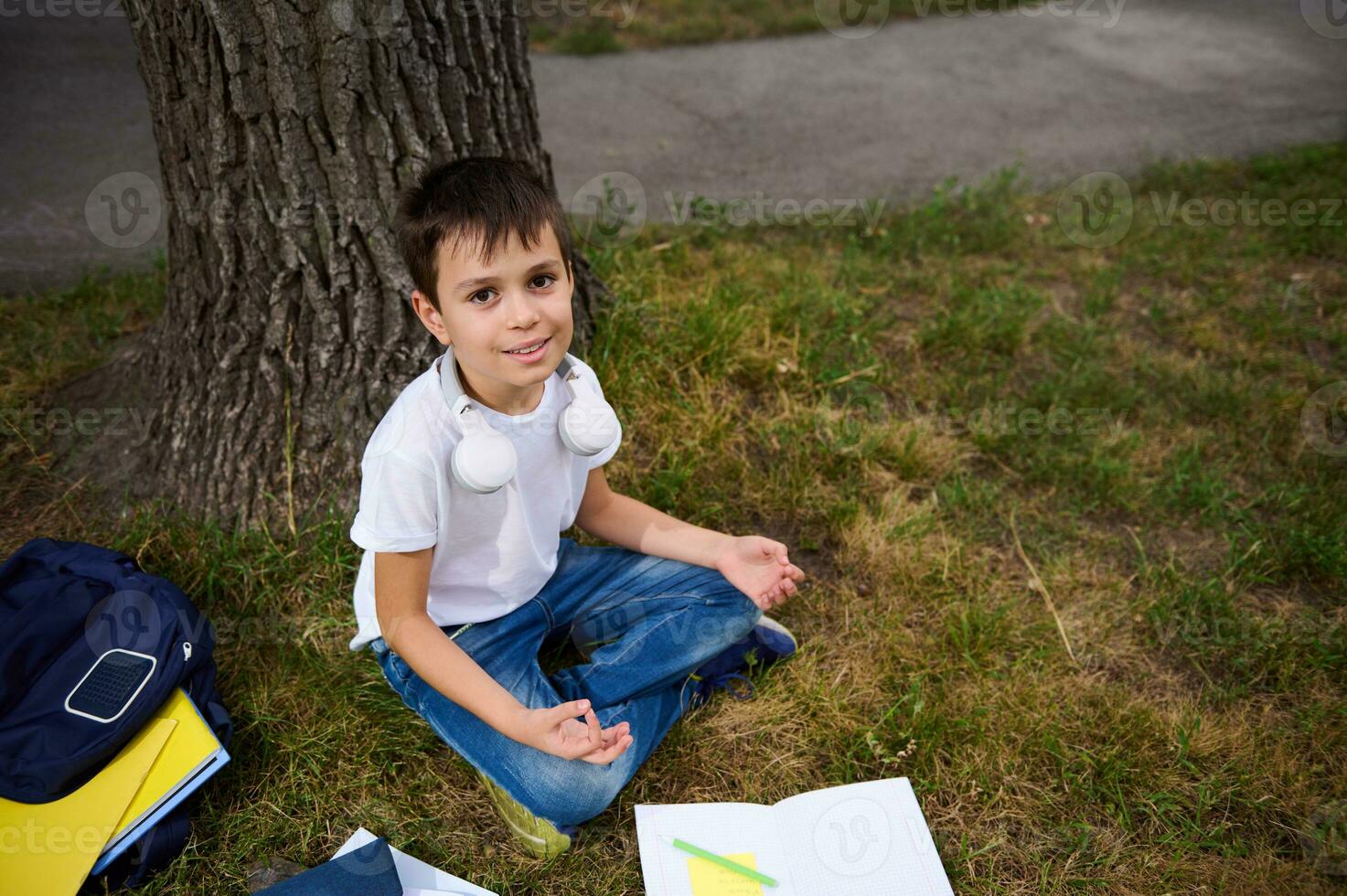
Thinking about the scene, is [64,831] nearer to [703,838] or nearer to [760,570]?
[703,838]

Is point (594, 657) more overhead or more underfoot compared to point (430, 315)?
more underfoot

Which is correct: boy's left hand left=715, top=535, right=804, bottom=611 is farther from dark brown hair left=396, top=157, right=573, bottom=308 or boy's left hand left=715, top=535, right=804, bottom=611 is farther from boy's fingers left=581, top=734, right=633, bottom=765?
dark brown hair left=396, top=157, right=573, bottom=308

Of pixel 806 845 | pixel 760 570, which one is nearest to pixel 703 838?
pixel 806 845

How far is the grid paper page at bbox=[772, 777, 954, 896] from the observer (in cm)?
199

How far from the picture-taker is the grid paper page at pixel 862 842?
199 centimetres

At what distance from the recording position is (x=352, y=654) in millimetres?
2352

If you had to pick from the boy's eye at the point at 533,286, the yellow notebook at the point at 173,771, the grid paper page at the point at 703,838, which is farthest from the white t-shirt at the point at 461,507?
the grid paper page at the point at 703,838

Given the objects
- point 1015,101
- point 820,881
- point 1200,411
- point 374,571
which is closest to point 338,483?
point 374,571

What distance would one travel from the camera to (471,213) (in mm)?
1775

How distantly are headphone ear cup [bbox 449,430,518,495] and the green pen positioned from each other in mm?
847

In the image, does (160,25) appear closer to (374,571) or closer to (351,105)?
(351,105)

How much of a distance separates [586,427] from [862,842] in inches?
41.2

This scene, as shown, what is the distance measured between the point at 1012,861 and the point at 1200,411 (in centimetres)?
196

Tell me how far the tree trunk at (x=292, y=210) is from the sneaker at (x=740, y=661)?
3.49ft
